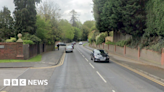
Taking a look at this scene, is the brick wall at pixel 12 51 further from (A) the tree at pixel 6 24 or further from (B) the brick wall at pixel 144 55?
(B) the brick wall at pixel 144 55

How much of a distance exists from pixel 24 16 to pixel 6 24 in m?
6.03

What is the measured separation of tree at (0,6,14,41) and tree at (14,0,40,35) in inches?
95.9

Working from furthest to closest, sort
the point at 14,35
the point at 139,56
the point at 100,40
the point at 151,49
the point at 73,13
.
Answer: the point at 73,13 < the point at 100,40 < the point at 14,35 < the point at 139,56 < the point at 151,49

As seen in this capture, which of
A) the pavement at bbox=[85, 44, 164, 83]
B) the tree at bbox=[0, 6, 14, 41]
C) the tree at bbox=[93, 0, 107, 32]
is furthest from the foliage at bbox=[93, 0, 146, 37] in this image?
the tree at bbox=[0, 6, 14, 41]

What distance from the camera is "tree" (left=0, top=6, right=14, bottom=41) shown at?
1044 inches

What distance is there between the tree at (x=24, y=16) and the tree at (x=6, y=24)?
2.44 meters

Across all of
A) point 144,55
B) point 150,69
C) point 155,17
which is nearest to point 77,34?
point 144,55

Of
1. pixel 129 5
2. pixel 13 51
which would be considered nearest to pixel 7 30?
pixel 13 51

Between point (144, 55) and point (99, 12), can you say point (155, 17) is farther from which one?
point (99, 12)

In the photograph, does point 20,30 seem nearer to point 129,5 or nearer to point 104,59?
point 104,59

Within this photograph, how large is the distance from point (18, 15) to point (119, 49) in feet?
58.7

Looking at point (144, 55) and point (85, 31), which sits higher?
point (85, 31)

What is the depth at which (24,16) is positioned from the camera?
24062 mm

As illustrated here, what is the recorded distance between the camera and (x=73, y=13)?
116 m
